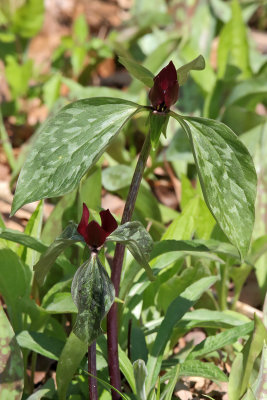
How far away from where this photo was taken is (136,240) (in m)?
1.15

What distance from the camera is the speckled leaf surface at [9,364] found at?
1.40m

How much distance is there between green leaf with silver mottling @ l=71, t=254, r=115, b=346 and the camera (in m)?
1.12

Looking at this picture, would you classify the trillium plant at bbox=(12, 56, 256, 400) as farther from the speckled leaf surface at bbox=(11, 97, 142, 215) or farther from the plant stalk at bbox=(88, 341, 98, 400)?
the plant stalk at bbox=(88, 341, 98, 400)

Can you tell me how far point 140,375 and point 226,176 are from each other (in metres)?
0.44

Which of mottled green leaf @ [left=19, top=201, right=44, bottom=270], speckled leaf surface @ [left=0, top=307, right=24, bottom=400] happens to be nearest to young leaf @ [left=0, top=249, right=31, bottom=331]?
mottled green leaf @ [left=19, top=201, right=44, bottom=270]

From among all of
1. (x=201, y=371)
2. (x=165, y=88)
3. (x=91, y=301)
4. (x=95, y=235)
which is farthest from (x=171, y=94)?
(x=201, y=371)

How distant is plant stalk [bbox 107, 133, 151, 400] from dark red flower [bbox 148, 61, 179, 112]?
9 cm

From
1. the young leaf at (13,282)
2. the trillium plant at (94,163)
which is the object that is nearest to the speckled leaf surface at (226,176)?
the trillium plant at (94,163)

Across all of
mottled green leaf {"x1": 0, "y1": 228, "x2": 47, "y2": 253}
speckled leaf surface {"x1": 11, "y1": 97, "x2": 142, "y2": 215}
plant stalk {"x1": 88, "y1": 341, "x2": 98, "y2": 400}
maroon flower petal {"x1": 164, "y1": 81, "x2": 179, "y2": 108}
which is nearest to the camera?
speckled leaf surface {"x1": 11, "y1": 97, "x2": 142, "y2": 215}

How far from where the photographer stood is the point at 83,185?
6.07ft

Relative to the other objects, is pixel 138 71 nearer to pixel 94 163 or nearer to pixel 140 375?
pixel 94 163

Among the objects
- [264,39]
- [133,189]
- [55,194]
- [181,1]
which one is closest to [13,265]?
[133,189]

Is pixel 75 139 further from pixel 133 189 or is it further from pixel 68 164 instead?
pixel 133 189

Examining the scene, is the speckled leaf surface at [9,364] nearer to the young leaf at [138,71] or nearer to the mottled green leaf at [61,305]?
the mottled green leaf at [61,305]
